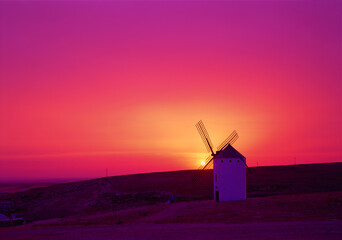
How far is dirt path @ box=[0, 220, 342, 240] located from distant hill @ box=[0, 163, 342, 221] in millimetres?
25883

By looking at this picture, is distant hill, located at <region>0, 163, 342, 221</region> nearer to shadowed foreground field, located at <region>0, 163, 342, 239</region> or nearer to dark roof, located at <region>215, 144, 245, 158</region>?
shadowed foreground field, located at <region>0, 163, 342, 239</region>

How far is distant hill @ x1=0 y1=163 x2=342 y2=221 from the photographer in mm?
53781

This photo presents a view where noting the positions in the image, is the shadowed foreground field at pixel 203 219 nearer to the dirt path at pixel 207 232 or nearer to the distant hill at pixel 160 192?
the dirt path at pixel 207 232

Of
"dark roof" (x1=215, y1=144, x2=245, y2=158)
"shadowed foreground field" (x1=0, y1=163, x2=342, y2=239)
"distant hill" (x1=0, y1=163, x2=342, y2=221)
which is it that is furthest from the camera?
"distant hill" (x1=0, y1=163, x2=342, y2=221)

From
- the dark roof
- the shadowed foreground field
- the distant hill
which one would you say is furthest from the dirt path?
the distant hill

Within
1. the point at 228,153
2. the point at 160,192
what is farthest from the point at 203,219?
the point at 160,192

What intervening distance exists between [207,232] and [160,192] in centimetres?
3935

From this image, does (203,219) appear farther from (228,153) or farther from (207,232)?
(228,153)

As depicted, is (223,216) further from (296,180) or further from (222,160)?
(296,180)

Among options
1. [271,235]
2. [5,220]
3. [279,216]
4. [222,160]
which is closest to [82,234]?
[271,235]

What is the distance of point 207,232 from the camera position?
806 inches

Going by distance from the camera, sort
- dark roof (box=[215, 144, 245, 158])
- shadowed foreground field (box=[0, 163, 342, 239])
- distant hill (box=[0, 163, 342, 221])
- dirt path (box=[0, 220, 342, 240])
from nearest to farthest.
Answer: dirt path (box=[0, 220, 342, 240]) → shadowed foreground field (box=[0, 163, 342, 239]) → dark roof (box=[215, 144, 245, 158]) → distant hill (box=[0, 163, 342, 221])

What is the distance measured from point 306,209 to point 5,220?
2902 centimetres

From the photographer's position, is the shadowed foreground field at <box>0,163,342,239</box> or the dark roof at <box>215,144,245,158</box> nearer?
the shadowed foreground field at <box>0,163,342,239</box>
